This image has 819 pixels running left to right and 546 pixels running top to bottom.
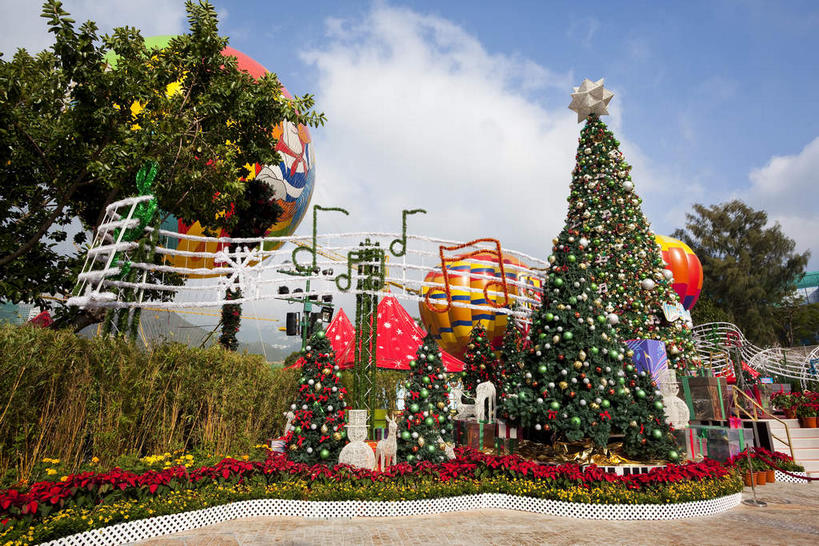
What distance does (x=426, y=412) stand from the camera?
9.56 meters

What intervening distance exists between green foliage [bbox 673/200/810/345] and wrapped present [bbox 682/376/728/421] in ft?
88.6

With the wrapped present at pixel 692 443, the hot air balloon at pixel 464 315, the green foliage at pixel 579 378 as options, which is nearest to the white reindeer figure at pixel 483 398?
the green foliage at pixel 579 378

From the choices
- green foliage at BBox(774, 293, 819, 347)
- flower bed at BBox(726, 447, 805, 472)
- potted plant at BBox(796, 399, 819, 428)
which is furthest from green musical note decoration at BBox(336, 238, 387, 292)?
green foliage at BBox(774, 293, 819, 347)

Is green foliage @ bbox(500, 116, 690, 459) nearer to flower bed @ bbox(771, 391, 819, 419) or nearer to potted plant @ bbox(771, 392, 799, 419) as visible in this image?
flower bed @ bbox(771, 391, 819, 419)

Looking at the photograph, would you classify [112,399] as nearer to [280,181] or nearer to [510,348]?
[280,181]

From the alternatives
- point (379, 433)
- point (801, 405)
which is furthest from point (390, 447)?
point (801, 405)

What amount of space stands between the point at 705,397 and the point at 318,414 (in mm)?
10110

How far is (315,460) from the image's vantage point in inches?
368

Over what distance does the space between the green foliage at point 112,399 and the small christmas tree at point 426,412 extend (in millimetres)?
4012

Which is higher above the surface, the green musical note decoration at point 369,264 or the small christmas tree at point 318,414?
the green musical note decoration at point 369,264

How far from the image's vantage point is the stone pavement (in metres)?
6.57

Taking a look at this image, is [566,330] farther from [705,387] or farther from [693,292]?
[693,292]

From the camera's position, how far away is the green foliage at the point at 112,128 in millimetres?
10469

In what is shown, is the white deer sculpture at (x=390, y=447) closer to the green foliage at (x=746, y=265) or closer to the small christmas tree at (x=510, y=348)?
the small christmas tree at (x=510, y=348)
